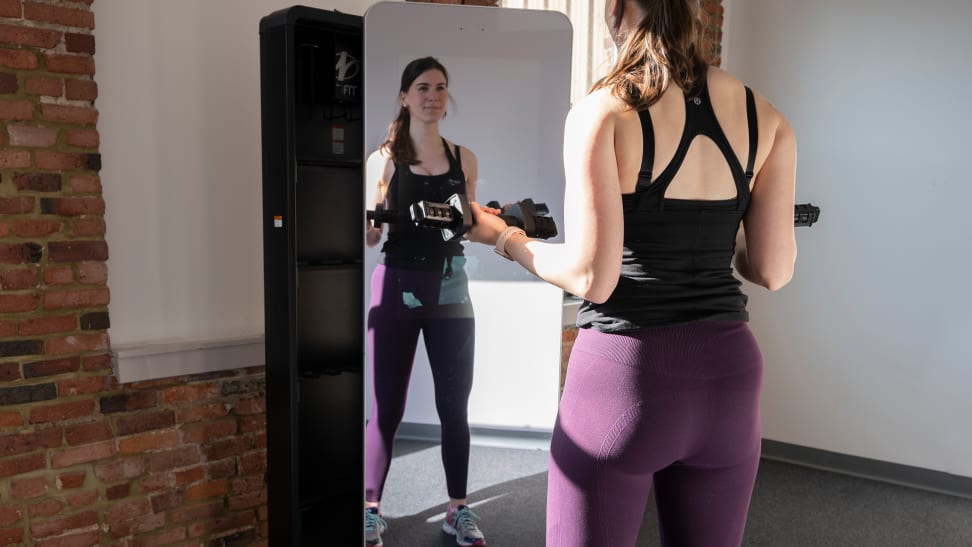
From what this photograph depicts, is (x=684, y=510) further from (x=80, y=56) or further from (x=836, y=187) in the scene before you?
(x=836, y=187)

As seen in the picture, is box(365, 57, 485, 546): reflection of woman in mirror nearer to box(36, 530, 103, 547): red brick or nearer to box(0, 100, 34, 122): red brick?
box(36, 530, 103, 547): red brick

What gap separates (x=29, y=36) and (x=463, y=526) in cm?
185

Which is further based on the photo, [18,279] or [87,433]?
[87,433]

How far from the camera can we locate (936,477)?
11.6ft

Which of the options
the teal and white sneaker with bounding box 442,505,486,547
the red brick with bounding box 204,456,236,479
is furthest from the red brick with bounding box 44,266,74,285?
the teal and white sneaker with bounding box 442,505,486,547

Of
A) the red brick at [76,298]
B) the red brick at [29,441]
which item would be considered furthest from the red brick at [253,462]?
the red brick at [76,298]

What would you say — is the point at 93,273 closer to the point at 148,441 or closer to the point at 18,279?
the point at 18,279

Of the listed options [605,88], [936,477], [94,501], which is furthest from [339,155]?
[936,477]

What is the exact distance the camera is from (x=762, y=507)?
3.29m

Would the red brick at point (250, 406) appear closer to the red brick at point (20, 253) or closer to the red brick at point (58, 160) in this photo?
the red brick at point (20, 253)

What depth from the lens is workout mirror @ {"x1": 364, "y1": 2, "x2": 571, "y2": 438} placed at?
2.05 meters

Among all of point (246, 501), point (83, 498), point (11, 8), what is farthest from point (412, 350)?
point (11, 8)

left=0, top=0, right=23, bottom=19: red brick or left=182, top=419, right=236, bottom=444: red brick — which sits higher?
left=0, top=0, right=23, bottom=19: red brick

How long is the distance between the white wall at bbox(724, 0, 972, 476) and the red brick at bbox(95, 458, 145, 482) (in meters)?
3.14
